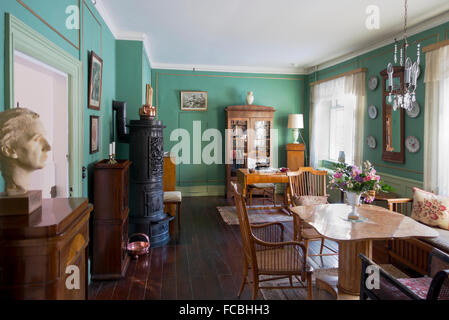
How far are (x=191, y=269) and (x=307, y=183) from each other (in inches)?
75.8

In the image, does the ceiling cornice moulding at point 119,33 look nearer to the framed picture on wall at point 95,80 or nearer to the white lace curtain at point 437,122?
the framed picture on wall at point 95,80

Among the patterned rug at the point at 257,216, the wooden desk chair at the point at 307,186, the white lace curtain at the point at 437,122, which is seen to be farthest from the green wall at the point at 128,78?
the white lace curtain at the point at 437,122

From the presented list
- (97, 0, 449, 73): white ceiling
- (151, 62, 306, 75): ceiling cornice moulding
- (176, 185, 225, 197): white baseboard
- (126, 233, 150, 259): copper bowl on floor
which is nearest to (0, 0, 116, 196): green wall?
(97, 0, 449, 73): white ceiling

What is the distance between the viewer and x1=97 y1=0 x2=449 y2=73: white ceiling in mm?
3715

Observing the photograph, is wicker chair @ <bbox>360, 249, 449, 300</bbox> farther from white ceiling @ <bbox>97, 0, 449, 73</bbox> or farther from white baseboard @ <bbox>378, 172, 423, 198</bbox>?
white ceiling @ <bbox>97, 0, 449, 73</bbox>

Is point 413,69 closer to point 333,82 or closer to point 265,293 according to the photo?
point 265,293

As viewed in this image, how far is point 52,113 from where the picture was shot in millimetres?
2840

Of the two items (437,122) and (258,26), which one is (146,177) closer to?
(258,26)

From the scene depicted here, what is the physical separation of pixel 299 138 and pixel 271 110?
1.07 metres

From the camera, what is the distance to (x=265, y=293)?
289cm


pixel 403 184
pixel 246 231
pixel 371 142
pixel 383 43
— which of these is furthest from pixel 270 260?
pixel 383 43

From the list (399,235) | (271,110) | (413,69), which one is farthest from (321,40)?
(399,235)

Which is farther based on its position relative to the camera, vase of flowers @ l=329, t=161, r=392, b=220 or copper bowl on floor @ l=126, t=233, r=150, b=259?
copper bowl on floor @ l=126, t=233, r=150, b=259

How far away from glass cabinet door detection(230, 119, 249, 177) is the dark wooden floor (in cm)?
232
